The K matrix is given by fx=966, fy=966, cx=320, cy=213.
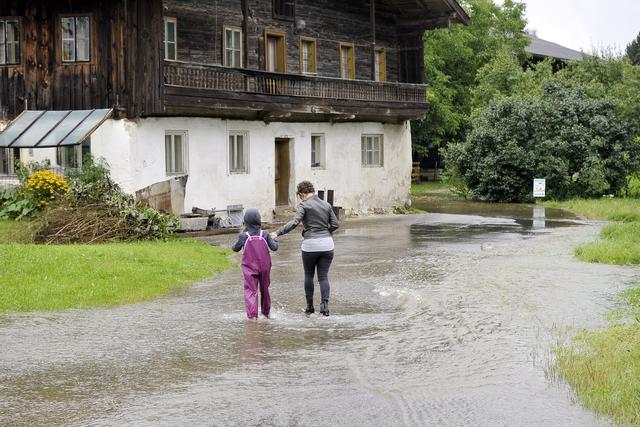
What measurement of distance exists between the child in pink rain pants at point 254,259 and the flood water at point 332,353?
41cm

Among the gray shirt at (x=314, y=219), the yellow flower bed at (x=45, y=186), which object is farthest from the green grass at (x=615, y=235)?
the yellow flower bed at (x=45, y=186)

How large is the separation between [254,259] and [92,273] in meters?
4.15

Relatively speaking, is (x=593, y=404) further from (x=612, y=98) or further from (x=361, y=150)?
(x=612, y=98)

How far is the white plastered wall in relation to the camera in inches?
976

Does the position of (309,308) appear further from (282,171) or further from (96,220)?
(282,171)

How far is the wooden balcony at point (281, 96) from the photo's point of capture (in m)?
24.8

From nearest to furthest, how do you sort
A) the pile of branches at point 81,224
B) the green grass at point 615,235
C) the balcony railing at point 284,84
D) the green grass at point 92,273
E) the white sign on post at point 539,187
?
the green grass at point 92,273
the green grass at point 615,235
the pile of branches at point 81,224
the balcony railing at point 284,84
the white sign on post at point 539,187

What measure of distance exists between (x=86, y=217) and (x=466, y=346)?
12.0m

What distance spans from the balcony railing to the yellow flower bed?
380 centimetres

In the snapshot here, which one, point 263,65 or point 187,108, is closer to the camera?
point 187,108

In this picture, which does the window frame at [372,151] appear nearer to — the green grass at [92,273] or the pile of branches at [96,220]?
the pile of branches at [96,220]

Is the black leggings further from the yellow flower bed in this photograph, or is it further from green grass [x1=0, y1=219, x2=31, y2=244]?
the yellow flower bed

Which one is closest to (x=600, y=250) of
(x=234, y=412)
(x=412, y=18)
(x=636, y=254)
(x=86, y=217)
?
(x=636, y=254)

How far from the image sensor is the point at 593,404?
8.66 metres
